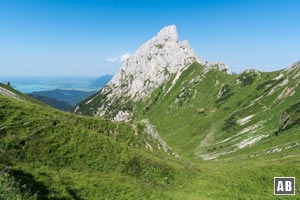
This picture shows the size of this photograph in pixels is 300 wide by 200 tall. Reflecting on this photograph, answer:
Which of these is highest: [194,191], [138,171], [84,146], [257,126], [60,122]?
[60,122]

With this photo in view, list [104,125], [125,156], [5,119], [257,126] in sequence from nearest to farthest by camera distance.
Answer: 1. [5,119]
2. [125,156]
3. [104,125]
4. [257,126]

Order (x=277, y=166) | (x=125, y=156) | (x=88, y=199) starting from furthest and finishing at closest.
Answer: (x=277, y=166)
(x=125, y=156)
(x=88, y=199)

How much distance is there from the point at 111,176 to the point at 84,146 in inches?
276

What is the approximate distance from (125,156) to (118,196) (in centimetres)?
1187

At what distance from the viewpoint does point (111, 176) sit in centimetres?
3866

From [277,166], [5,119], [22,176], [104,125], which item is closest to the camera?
[22,176]

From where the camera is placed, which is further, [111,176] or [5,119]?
[5,119]

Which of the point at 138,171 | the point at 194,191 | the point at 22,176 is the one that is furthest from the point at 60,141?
the point at 194,191

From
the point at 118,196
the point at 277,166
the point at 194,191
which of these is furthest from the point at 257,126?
the point at 118,196

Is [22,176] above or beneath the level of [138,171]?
above

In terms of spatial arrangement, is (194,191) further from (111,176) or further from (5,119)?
(5,119)

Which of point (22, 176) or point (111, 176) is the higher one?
point (22, 176)

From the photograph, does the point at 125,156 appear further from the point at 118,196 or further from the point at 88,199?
the point at 88,199

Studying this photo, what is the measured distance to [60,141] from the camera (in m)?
41.7
